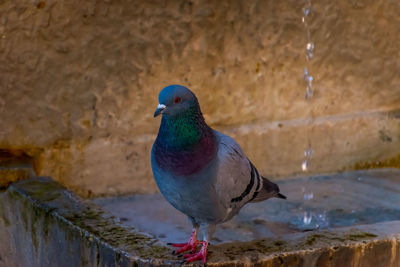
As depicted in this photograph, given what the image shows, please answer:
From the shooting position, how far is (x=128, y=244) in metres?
2.20

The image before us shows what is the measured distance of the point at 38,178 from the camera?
3.00 meters

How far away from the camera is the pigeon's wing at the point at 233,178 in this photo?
2.18 meters

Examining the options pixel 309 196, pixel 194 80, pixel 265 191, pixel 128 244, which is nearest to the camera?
pixel 128 244

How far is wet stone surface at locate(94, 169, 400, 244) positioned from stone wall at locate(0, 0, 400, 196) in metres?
0.15

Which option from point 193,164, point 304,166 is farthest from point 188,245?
point 304,166

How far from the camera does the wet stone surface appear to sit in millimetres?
3023

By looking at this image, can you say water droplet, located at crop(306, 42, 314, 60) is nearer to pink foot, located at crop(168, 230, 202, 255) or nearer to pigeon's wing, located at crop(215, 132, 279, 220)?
pigeon's wing, located at crop(215, 132, 279, 220)

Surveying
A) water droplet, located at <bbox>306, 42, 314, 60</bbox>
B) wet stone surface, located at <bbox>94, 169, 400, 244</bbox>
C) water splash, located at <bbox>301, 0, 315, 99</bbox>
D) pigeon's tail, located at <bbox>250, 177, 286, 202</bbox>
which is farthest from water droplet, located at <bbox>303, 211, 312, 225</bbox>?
water droplet, located at <bbox>306, 42, 314, 60</bbox>

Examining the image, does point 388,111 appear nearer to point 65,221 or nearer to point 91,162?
point 91,162

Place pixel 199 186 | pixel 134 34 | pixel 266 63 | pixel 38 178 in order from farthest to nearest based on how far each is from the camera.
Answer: pixel 266 63 → pixel 134 34 → pixel 38 178 → pixel 199 186

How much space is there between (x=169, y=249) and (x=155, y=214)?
38.6 inches

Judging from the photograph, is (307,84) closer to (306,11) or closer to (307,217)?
(306,11)

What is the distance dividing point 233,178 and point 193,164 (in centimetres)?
22

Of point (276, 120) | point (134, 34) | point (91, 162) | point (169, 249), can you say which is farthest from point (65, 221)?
point (276, 120)
